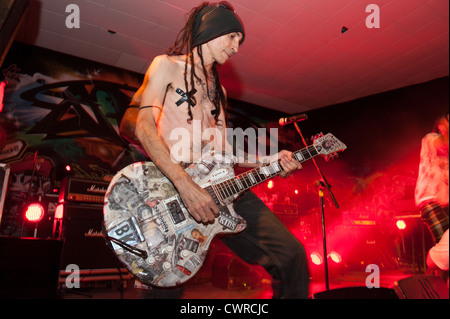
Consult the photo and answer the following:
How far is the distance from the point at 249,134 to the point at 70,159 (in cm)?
455

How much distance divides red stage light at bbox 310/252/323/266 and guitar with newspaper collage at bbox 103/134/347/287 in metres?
4.29

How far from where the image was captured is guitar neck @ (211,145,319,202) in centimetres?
185

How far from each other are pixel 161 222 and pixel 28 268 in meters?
2.71

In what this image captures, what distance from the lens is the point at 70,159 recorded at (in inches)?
228

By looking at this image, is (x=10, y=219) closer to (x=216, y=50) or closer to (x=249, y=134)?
(x=216, y=50)

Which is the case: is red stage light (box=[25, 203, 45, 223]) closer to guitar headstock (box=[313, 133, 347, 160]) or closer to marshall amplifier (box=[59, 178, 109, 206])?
marshall amplifier (box=[59, 178, 109, 206])

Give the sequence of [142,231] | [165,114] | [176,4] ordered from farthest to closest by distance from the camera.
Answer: [176,4], [165,114], [142,231]

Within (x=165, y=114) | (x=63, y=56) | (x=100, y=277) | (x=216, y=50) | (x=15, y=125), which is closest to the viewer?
(x=165, y=114)

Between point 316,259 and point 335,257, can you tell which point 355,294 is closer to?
point 316,259

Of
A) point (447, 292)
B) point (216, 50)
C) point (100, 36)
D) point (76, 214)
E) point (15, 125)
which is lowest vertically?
point (447, 292)

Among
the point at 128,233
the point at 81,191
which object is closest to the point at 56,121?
the point at 81,191

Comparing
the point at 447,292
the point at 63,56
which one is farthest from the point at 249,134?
the point at 447,292

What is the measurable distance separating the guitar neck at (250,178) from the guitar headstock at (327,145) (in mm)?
99

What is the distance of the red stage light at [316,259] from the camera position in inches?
215
